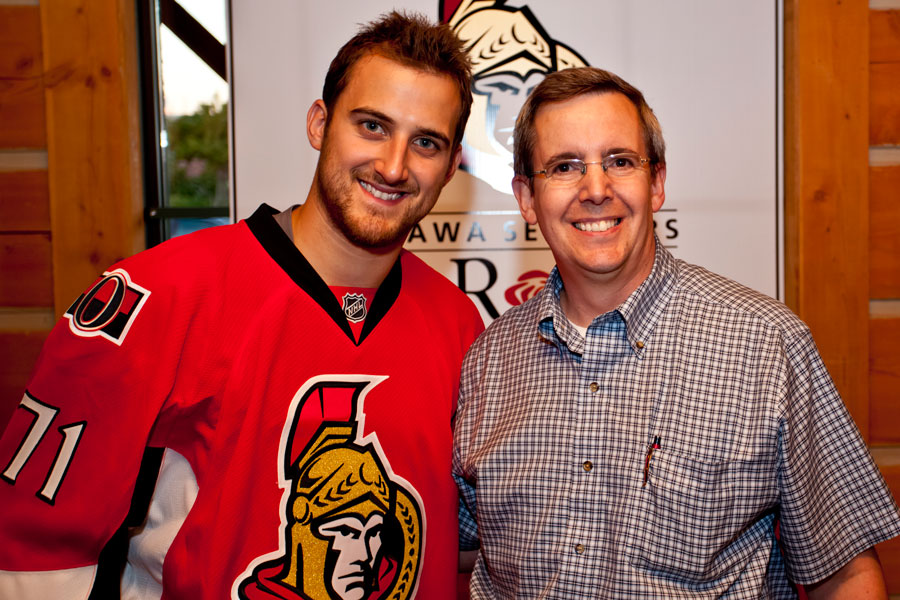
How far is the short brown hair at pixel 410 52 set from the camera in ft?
4.88

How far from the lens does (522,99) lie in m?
2.19

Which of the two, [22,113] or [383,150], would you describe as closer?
[383,150]

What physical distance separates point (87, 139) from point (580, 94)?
1486 mm

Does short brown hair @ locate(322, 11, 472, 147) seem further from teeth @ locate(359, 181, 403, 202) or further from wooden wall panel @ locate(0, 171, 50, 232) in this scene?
wooden wall panel @ locate(0, 171, 50, 232)

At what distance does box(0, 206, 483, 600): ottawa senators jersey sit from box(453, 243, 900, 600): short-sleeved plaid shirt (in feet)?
0.69

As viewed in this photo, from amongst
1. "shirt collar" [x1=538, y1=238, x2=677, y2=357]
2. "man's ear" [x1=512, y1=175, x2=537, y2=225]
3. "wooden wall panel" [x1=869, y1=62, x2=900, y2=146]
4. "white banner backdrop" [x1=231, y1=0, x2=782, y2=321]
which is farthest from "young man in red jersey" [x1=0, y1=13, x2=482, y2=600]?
"wooden wall panel" [x1=869, y1=62, x2=900, y2=146]

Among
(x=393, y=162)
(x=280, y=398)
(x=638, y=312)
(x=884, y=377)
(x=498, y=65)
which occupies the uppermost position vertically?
(x=498, y=65)

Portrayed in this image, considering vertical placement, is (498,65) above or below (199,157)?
above

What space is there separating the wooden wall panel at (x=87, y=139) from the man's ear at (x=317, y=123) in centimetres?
77

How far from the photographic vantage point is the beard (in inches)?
57.4

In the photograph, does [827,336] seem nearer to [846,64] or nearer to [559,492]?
[846,64]

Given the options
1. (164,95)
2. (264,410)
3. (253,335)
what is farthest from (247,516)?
(164,95)

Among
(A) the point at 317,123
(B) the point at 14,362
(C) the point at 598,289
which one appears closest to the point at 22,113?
(B) the point at 14,362

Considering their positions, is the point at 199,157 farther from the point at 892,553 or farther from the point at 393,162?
the point at 892,553
